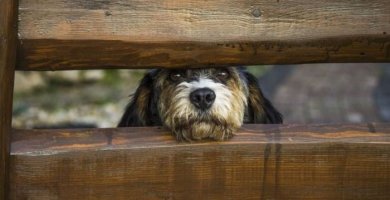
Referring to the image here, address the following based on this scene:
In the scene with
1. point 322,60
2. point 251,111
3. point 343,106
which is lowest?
point 343,106

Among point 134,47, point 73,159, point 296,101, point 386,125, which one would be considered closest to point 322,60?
point 386,125

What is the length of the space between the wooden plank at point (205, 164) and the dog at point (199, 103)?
0.37 feet

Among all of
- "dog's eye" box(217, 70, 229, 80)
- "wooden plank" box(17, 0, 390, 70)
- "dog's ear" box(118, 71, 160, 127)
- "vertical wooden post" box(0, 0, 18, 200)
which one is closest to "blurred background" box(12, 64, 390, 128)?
"dog's ear" box(118, 71, 160, 127)

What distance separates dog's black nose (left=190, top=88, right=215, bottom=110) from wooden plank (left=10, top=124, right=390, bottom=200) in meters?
0.27

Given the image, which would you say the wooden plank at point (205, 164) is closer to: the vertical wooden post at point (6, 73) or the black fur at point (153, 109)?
the vertical wooden post at point (6, 73)

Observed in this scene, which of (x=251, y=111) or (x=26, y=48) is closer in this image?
(x=26, y=48)

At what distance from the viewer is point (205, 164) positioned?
3.91 m

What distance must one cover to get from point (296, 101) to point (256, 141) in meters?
6.05

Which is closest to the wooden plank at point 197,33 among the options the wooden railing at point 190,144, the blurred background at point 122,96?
the wooden railing at point 190,144

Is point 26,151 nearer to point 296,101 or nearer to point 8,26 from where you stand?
point 8,26

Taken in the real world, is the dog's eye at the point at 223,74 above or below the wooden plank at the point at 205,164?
above

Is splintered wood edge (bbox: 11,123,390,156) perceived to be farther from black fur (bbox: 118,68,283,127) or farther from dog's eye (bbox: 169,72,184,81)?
black fur (bbox: 118,68,283,127)

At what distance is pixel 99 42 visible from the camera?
12.2 ft

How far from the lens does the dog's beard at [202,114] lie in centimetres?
402
